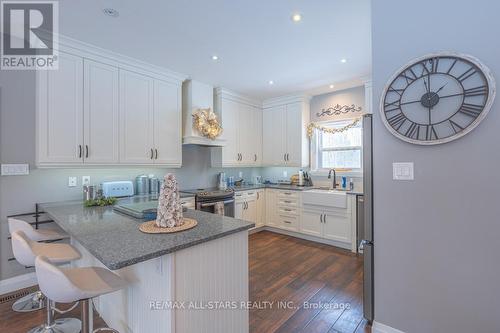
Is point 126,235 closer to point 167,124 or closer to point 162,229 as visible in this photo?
point 162,229

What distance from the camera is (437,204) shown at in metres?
1.56

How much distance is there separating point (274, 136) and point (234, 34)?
102 inches

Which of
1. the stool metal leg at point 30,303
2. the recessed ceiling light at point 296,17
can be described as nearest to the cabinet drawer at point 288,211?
the recessed ceiling light at point 296,17

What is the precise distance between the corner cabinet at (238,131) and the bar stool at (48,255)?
2696 millimetres

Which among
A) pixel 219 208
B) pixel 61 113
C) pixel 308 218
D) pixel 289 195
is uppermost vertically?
pixel 61 113

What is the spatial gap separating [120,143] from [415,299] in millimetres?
3296

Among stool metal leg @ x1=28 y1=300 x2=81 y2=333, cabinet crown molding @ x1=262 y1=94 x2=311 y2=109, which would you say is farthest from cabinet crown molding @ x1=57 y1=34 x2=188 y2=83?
stool metal leg @ x1=28 y1=300 x2=81 y2=333

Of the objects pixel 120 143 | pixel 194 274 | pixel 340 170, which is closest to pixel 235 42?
pixel 120 143

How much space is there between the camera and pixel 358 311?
6.90 feet

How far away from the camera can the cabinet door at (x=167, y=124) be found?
128 inches

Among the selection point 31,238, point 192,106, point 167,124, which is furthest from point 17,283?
point 192,106

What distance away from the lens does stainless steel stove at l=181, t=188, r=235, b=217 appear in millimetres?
3383

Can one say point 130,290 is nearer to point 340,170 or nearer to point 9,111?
point 9,111

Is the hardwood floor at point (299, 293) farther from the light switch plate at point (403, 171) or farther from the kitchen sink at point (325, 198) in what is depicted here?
the light switch plate at point (403, 171)
